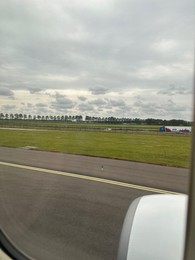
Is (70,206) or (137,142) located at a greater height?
(137,142)

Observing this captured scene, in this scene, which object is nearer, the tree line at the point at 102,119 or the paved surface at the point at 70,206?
the tree line at the point at 102,119

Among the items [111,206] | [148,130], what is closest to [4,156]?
[111,206]

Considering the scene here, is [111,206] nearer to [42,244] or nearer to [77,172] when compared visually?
[42,244]

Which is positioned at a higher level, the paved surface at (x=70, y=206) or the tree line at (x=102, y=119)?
the tree line at (x=102, y=119)

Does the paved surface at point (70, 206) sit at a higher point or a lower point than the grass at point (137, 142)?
lower

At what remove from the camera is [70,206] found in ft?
9.36

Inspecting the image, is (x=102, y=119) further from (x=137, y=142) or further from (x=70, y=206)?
(x=70, y=206)

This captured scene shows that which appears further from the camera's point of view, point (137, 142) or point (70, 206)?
point (70, 206)

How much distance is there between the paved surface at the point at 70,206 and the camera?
1969 mm

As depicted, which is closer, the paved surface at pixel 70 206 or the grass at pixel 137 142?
the grass at pixel 137 142

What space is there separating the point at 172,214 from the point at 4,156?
13.4 ft

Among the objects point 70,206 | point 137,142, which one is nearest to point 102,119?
point 137,142

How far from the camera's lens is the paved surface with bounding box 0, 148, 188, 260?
1.97 meters

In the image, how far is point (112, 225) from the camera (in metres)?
2.41
